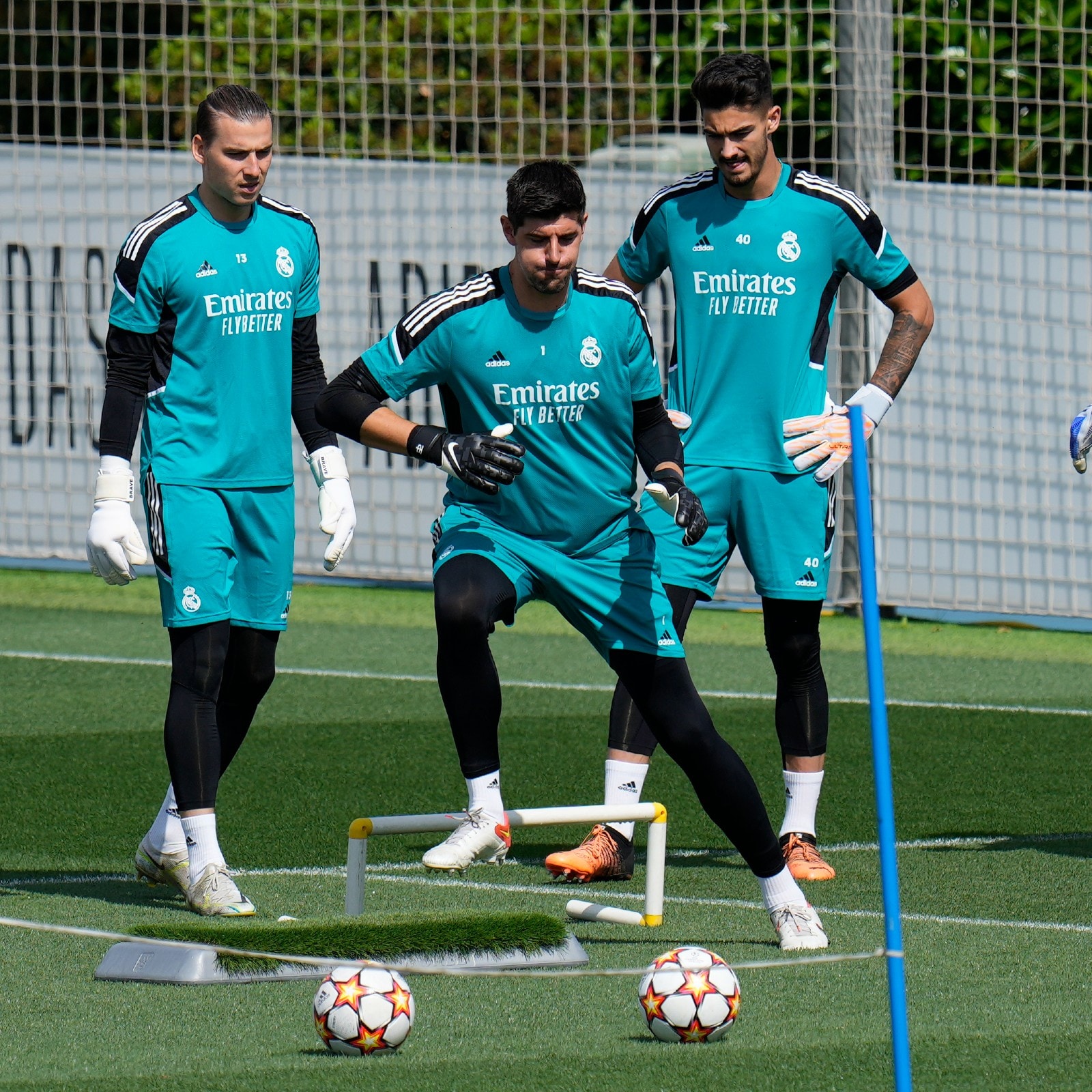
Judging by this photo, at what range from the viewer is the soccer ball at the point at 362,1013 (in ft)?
14.7

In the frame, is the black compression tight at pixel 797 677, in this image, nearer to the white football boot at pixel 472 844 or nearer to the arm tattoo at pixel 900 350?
the arm tattoo at pixel 900 350

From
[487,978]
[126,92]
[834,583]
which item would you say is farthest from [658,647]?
[126,92]

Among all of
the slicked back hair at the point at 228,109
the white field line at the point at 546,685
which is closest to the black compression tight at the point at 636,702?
the slicked back hair at the point at 228,109

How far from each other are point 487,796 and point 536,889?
0.74 meters

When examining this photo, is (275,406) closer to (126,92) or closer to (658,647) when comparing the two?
Result: (658,647)

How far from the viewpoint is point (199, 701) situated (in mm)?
6164

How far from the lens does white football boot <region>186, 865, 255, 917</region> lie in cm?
593

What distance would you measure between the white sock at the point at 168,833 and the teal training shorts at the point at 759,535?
1.56m

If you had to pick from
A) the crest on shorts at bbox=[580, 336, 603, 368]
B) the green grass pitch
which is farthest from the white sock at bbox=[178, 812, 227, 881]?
the crest on shorts at bbox=[580, 336, 603, 368]

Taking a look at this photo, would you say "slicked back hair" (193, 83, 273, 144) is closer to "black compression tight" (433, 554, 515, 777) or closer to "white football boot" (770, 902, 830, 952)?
"black compression tight" (433, 554, 515, 777)

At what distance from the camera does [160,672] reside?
10898 millimetres

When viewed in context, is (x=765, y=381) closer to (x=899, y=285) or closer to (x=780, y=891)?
(x=899, y=285)

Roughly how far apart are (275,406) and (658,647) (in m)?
1.40

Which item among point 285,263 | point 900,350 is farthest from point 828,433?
point 285,263
